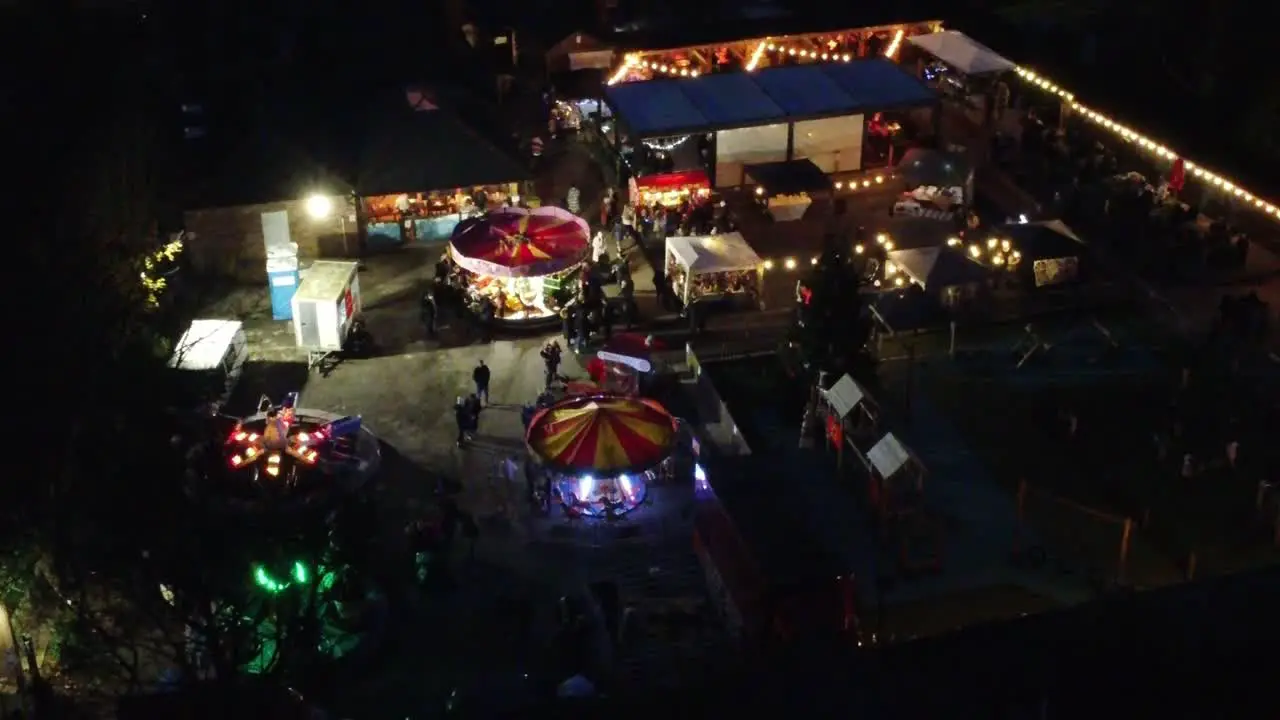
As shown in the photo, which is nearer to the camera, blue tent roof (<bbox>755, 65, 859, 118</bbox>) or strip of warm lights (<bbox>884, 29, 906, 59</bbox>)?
blue tent roof (<bbox>755, 65, 859, 118</bbox>)

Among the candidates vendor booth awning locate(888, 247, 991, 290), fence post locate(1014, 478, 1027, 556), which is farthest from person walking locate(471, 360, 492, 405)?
fence post locate(1014, 478, 1027, 556)

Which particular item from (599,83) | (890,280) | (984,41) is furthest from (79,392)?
(984,41)

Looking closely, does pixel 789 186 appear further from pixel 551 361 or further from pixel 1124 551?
pixel 1124 551

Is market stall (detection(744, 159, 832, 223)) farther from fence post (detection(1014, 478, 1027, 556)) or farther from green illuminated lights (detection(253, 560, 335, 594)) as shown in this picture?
green illuminated lights (detection(253, 560, 335, 594))

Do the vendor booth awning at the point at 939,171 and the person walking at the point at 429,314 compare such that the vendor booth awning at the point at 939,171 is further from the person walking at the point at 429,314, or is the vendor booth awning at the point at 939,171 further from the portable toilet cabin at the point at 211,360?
the portable toilet cabin at the point at 211,360

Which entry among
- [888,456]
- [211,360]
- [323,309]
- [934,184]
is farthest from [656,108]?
[888,456]
